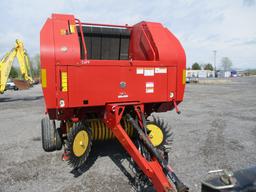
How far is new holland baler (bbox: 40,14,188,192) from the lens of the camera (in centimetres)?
311

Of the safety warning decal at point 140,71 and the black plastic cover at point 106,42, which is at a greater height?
the black plastic cover at point 106,42

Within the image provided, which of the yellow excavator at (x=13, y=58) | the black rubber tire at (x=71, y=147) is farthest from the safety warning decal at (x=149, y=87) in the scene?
the yellow excavator at (x=13, y=58)

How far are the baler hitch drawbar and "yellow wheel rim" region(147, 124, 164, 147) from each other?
351 mm

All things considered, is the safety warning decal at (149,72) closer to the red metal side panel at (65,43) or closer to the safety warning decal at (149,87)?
the safety warning decal at (149,87)

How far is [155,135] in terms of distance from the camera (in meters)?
3.85

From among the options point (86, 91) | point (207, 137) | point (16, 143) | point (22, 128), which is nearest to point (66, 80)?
point (86, 91)

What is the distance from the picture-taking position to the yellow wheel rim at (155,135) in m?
3.79

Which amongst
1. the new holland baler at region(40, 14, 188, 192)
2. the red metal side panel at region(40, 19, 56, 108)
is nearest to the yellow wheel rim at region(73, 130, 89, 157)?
the new holland baler at region(40, 14, 188, 192)

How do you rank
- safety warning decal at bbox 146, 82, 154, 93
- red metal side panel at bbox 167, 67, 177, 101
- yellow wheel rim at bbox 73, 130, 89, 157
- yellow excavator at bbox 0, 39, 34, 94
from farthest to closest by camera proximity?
yellow excavator at bbox 0, 39, 34, 94, red metal side panel at bbox 167, 67, 177, 101, safety warning decal at bbox 146, 82, 154, 93, yellow wheel rim at bbox 73, 130, 89, 157

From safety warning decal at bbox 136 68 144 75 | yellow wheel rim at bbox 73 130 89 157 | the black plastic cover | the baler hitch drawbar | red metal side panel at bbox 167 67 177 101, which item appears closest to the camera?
the baler hitch drawbar

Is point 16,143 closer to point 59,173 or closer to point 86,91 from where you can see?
point 59,173

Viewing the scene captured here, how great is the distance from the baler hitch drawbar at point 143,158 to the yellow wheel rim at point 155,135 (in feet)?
1.15

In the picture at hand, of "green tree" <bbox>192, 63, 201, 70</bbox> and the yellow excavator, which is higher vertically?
"green tree" <bbox>192, 63, 201, 70</bbox>

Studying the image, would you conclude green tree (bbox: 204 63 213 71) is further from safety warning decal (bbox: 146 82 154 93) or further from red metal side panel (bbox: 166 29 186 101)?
safety warning decal (bbox: 146 82 154 93)
